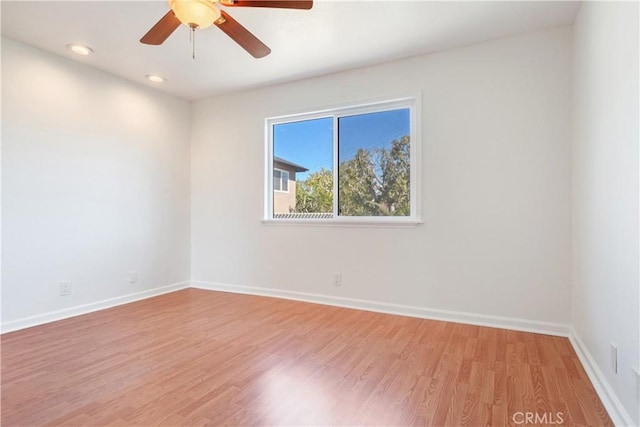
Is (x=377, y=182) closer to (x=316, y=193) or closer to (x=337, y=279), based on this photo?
(x=316, y=193)

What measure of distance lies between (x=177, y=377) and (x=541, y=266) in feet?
9.17

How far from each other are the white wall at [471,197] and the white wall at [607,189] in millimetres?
197

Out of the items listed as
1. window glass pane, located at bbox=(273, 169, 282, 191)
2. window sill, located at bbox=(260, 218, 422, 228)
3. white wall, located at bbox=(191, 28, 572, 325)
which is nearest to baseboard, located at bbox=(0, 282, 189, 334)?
white wall, located at bbox=(191, 28, 572, 325)

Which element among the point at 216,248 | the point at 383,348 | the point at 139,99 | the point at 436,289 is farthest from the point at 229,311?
the point at 139,99

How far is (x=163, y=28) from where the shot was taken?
2059 millimetres

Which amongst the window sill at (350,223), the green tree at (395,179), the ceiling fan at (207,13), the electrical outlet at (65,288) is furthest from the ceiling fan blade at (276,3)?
the electrical outlet at (65,288)

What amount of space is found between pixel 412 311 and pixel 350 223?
Result: 3.44ft

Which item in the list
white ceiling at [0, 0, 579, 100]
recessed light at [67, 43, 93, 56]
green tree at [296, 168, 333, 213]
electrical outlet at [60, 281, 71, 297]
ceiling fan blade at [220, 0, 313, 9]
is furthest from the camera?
green tree at [296, 168, 333, 213]

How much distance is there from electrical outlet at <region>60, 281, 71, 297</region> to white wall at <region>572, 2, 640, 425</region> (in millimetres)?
4132

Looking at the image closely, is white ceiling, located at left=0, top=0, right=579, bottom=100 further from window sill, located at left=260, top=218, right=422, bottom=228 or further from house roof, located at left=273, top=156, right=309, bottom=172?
window sill, located at left=260, top=218, right=422, bottom=228

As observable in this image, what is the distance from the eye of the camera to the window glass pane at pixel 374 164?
3.34 meters

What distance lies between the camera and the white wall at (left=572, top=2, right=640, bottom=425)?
1.47 meters

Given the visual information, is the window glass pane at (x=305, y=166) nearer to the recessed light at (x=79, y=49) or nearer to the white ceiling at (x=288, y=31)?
the white ceiling at (x=288, y=31)

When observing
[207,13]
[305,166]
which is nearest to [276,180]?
[305,166]
